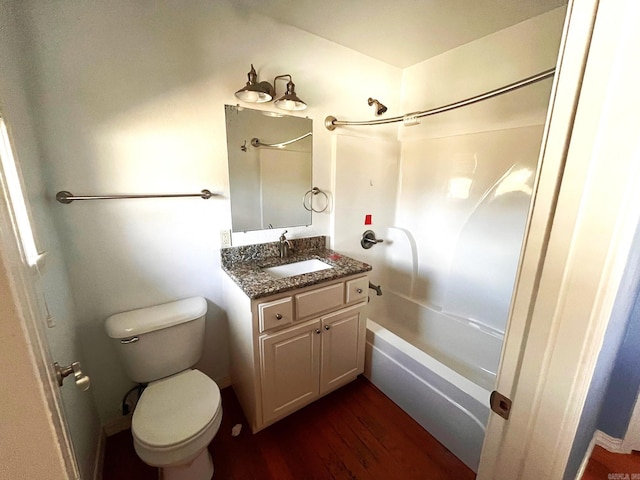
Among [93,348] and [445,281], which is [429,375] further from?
[93,348]

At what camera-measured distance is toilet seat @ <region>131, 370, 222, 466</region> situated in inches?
41.3

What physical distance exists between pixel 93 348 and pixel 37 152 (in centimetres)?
99

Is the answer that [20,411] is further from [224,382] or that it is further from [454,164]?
[454,164]

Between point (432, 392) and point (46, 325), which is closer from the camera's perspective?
point (46, 325)

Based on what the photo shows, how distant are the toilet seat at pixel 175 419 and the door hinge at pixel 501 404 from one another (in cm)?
112

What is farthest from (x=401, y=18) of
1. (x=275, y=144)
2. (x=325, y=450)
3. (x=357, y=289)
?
(x=325, y=450)

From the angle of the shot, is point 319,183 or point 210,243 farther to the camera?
point 319,183

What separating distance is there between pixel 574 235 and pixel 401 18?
1.68 m

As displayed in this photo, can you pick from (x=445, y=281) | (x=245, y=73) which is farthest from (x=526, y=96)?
(x=245, y=73)

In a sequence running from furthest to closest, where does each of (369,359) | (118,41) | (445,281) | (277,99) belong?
1. (445,281)
2. (369,359)
3. (277,99)
4. (118,41)

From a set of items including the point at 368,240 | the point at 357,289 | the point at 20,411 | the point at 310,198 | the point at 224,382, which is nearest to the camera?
the point at 20,411

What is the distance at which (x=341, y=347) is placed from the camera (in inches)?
66.5

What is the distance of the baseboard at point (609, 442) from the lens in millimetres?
1420

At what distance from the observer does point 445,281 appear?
7.00 feet
